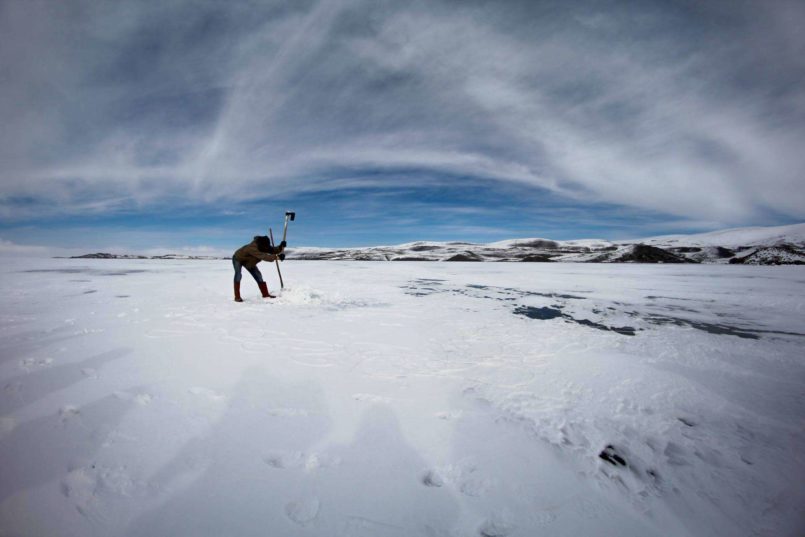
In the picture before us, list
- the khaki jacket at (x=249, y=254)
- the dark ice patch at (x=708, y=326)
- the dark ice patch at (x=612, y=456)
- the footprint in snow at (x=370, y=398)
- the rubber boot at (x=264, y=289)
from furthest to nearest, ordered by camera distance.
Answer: the rubber boot at (x=264, y=289) → the khaki jacket at (x=249, y=254) → the dark ice patch at (x=708, y=326) → the footprint in snow at (x=370, y=398) → the dark ice patch at (x=612, y=456)

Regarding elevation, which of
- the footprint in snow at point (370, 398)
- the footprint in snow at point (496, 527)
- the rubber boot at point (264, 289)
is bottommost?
the footprint in snow at point (496, 527)

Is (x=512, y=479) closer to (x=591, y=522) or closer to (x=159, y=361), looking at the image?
(x=591, y=522)

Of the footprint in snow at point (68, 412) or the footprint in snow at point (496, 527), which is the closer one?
the footprint in snow at point (496, 527)

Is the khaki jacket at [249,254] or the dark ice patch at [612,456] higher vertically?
the khaki jacket at [249,254]

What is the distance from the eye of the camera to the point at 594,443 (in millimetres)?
2480

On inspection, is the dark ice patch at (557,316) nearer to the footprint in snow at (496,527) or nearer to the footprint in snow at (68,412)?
the footprint in snow at (496,527)

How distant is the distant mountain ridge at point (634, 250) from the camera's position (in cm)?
6122

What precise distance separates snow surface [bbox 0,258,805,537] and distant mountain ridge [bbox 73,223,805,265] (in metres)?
63.7

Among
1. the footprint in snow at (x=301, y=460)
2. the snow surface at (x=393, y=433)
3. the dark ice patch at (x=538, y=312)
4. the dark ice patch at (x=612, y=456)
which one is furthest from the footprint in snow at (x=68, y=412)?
the dark ice patch at (x=538, y=312)

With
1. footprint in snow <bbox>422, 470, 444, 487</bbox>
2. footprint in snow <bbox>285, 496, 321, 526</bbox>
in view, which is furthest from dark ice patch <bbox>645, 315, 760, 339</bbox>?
footprint in snow <bbox>285, 496, 321, 526</bbox>

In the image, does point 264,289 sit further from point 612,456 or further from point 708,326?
point 708,326

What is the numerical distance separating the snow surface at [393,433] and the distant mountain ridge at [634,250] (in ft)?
209

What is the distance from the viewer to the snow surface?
1.77 m

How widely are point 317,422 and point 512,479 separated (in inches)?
61.2
